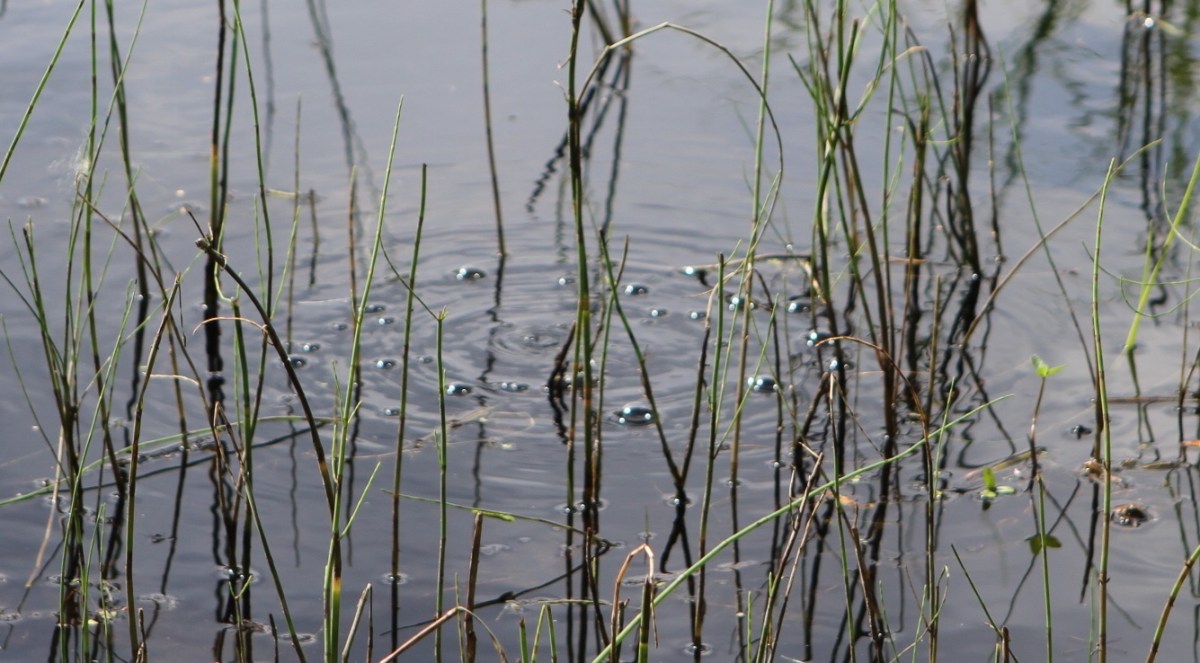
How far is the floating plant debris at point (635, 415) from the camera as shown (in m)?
2.79

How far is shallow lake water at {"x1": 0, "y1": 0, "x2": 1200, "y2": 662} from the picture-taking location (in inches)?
86.0

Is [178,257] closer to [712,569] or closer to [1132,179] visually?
[712,569]

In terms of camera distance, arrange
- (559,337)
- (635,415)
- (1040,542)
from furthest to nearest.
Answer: (559,337) < (635,415) < (1040,542)

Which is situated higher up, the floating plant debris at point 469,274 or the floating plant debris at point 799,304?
the floating plant debris at point 469,274

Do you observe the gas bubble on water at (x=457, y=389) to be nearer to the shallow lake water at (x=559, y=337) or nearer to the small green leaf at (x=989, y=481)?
the shallow lake water at (x=559, y=337)

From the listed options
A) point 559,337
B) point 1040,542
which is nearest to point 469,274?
point 559,337

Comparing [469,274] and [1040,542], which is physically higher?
[469,274]

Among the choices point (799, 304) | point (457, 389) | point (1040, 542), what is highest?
point (799, 304)

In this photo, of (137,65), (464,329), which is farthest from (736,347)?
(137,65)

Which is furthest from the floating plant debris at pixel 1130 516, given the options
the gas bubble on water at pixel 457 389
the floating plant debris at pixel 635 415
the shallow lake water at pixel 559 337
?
the gas bubble on water at pixel 457 389

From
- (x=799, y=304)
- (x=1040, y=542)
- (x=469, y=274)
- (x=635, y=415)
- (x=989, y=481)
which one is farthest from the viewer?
(x=469, y=274)

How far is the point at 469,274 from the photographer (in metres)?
3.42

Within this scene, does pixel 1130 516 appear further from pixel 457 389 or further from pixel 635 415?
pixel 457 389

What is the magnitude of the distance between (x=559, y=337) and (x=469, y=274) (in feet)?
1.32
